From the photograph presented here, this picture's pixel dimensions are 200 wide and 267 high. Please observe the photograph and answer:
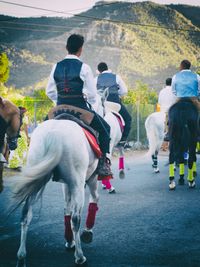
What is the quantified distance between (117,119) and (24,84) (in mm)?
102642

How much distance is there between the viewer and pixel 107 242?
18.9 ft

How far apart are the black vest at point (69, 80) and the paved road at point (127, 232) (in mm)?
1248

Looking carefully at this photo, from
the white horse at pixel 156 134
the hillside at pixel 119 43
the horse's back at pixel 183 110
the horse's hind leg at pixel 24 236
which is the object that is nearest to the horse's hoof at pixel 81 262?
the horse's hind leg at pixel 24 236

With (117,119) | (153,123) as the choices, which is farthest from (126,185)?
(153,123)

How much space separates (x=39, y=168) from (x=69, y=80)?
131cm

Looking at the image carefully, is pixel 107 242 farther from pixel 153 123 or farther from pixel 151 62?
pixel 151 62

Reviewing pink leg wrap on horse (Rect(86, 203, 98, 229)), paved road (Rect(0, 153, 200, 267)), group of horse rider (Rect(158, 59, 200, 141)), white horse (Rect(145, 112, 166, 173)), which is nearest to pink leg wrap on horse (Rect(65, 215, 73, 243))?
paved road (Rect(0, 153, 200, 267))

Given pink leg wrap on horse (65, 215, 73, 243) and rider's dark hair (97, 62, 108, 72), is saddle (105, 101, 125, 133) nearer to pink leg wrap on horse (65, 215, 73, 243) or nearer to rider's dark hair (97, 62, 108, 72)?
rider's dark hair (97, 62, 108, 72)

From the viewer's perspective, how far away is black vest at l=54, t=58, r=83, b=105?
551 centimetres

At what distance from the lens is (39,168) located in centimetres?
469

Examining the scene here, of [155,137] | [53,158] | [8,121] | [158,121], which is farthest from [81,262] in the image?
[158,121]

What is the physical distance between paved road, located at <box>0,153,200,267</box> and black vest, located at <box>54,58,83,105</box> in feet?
4.09

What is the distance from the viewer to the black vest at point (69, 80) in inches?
217

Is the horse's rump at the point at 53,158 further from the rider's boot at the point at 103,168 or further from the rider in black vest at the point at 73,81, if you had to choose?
the rider's boot at the point at 103,168
